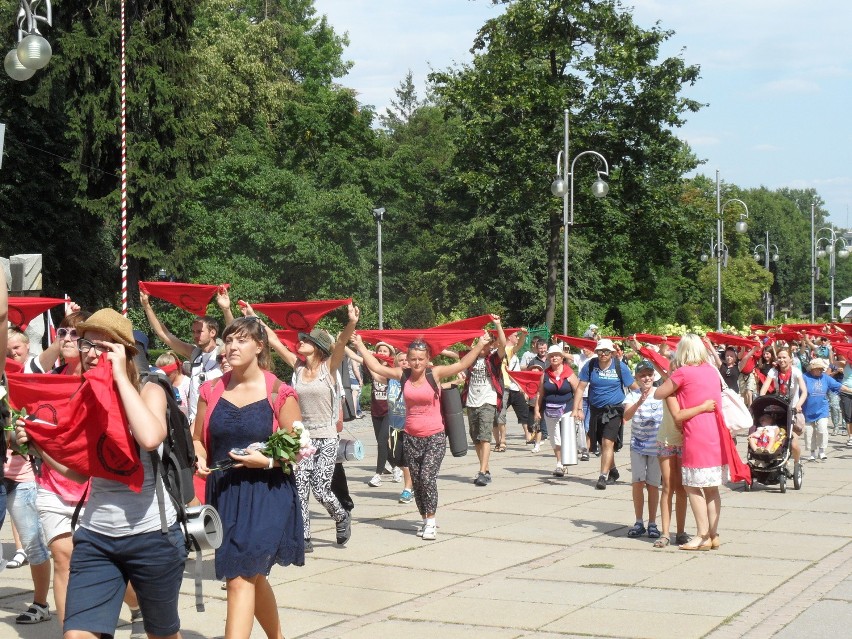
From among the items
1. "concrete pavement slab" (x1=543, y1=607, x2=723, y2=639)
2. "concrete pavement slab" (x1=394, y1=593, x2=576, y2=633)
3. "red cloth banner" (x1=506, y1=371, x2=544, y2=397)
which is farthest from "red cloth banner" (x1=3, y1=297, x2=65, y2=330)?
"red cloth banner" (x1=506, y1=371, x2=544, y2=397)

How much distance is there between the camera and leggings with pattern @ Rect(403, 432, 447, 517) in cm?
1112

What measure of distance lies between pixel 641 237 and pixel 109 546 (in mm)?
40949

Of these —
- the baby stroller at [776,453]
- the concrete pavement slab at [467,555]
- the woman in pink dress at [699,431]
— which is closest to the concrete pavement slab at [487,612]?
the concrete pavement slab at [467,555]

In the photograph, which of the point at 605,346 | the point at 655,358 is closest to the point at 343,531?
the point at 655,358

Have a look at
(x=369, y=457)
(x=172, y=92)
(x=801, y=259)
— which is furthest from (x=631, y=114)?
(x=801, y=259)

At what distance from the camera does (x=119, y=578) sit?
16.5 ft

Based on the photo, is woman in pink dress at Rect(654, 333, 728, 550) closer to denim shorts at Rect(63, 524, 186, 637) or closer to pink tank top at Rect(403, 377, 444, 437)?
pink tank top at Rect(403, 377, 444, 437)

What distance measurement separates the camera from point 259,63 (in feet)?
175

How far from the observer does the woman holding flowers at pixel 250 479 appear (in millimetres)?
5883

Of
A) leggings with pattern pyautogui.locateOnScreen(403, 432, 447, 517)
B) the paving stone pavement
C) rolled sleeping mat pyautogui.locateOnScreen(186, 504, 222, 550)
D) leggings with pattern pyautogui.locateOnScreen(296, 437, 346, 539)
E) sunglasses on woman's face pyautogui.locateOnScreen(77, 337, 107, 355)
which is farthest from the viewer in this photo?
leggings with pattern pyautogui.locateOnScreen(403, 432, 447, 517)

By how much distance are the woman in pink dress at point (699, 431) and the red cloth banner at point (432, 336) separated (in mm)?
3383

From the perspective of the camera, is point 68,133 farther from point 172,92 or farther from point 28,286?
point 28,286

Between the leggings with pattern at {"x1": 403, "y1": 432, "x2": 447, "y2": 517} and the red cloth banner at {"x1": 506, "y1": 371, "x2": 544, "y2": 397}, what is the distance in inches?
347

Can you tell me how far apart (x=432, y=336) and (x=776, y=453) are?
4522 mm
